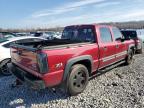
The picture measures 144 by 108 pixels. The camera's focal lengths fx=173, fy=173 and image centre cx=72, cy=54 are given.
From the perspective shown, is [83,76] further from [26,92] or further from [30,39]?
[30,39]

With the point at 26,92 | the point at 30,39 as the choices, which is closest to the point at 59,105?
the point at 26,92

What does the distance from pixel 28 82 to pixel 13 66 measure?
123 centimetres

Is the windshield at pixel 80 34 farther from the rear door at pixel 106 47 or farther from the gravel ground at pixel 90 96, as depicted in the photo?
the gravel ground at pixel 90 96

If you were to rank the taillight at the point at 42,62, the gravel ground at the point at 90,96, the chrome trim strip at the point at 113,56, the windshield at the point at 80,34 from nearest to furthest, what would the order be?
1. the taillight at the point at 42,62
2. the gravel ground at the point at 90,96
3. the windshield at the point at 80,34
4. the chrome trim strip at the point at 113,56

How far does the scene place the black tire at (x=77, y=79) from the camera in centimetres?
441

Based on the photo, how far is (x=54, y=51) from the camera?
3.81m

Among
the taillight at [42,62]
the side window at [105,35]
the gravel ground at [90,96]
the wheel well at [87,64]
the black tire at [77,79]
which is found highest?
the side window at [105,35]

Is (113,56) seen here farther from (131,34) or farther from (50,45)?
(131,34)

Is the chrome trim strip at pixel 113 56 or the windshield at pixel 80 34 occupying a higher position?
the windshield at pixel 80 34

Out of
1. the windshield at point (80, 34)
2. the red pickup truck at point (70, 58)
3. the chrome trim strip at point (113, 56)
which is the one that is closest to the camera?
the red pickup truck at point (70, 58)

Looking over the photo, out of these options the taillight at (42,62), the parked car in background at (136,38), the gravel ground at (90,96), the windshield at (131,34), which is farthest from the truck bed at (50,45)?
the windshield at (131,34)

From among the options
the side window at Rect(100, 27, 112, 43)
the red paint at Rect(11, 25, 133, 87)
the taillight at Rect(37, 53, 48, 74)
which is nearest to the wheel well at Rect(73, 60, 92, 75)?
the red paint at Rect(11, 25, 133, 87)

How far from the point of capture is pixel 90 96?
15.1 feet

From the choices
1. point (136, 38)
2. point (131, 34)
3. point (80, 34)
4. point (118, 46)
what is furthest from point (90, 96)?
point (131, 34)
